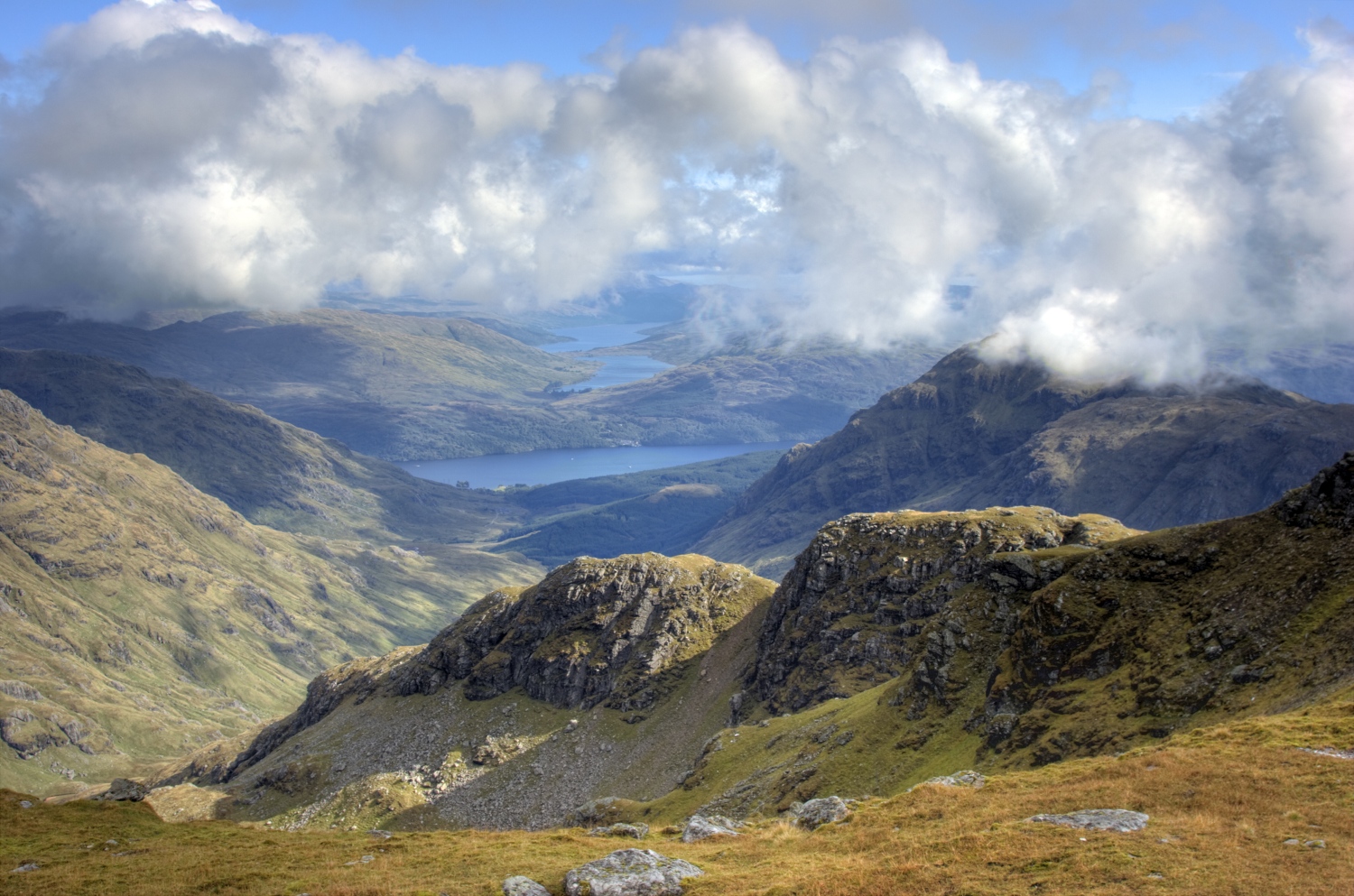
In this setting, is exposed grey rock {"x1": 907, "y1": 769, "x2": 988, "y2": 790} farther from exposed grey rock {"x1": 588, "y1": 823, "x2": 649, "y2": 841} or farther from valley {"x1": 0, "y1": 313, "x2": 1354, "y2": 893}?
exposed grey rock {"x1": 588, "y1": 823, "x2": 649, "y2": 841}

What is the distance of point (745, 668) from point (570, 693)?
111 ft

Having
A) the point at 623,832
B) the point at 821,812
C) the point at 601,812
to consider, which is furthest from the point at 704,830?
the point at 601,812

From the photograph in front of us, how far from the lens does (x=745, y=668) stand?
159250 millimetres

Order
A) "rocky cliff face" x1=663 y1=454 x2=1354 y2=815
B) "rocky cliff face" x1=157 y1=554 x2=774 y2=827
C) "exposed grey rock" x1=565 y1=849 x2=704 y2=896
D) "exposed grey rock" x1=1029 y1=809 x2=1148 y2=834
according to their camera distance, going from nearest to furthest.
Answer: "exposed grey rock" x1=1029 y1=809 x2=1148 y2=834 → "exposed grey rock" x1=565 y1=849 x2=704 y2=896 → "rocky cliff face" x1=663 y1=454 x2=1354 y2=815 → "rocky cliff face" x1=157 y1=554 x2=774 y2=827

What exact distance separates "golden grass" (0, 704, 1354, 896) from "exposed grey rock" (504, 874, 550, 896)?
30.0 inches

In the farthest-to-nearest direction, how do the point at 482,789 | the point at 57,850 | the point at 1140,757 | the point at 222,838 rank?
the point at 482,789 → the point at 222,838 → the point at 57,850 → the point at 1140,757

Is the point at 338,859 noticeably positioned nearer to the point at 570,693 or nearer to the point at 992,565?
the point at 992,565

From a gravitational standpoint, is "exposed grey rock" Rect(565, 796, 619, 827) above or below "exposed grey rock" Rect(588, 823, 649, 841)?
below

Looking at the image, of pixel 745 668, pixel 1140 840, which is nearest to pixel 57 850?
pixel 1140 840

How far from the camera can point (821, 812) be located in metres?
59.8

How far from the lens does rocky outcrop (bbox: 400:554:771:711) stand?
169 meters

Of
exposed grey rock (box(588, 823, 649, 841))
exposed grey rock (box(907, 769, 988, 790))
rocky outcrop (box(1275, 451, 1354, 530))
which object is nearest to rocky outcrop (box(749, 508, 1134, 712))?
rocky outcrop (box(1275, 451, 1354, 530))

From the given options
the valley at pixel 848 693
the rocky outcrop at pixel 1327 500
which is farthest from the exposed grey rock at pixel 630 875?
the rocky outcrop at pixel 1327 500

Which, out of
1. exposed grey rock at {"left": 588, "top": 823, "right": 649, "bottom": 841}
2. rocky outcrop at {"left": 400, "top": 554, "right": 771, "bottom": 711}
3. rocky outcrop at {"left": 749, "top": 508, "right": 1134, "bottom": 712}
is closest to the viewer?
exposed grey rock at {"left": 588, "top": 823, "right": 649, "bottom": 841}
